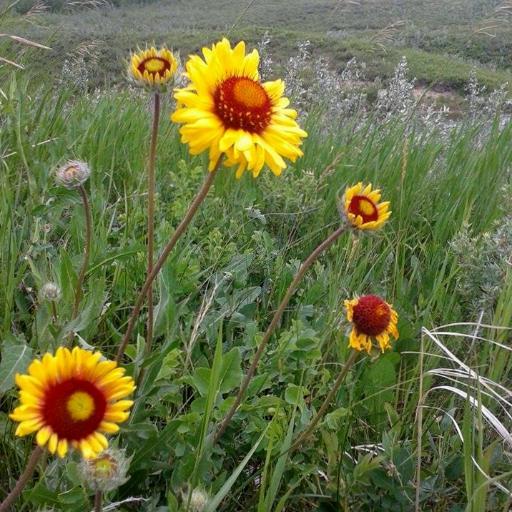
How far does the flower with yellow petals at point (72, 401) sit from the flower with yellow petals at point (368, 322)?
539mm

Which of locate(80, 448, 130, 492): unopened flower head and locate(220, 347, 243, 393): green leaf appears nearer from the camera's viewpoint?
locate(80, 448, 130, 492): unopened flower head

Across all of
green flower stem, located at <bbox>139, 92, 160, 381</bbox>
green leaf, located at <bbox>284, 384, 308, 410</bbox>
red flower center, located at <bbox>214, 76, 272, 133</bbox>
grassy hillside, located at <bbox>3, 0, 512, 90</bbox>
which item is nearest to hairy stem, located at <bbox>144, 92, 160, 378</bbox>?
green flower stem, located at <bbox>139, 92, 160, 381</bbox>

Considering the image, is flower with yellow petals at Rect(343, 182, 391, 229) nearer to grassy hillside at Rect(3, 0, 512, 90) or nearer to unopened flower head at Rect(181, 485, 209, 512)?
unopened flower head at Rect(181, 485, 209, 512)

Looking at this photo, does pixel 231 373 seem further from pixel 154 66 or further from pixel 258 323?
pixel 154 66

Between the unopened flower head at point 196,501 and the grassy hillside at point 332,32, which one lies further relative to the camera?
the grassy hillside at point 332,32

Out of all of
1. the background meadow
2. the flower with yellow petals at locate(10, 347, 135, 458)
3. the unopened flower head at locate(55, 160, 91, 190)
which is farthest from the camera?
the unopened flower head at locate(55, 160, 91, 190)

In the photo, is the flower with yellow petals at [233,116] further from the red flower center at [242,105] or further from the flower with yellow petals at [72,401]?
the flower with yellow petals at [72,401]

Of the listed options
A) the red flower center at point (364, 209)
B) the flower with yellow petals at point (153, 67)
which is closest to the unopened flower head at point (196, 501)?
the red flower center at point (364, 209)

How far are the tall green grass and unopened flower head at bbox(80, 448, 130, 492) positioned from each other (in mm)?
124

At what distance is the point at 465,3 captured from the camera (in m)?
29.1

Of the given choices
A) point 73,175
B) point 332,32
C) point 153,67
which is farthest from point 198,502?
point 332,32

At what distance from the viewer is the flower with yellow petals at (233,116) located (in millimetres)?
996

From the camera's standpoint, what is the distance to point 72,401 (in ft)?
2.50

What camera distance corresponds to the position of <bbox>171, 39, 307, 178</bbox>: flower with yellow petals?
39.2 inches
